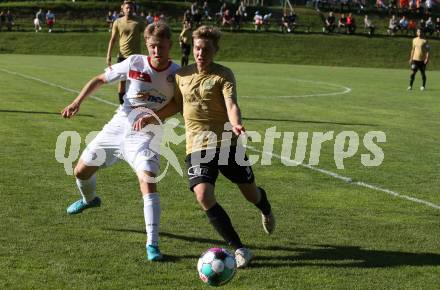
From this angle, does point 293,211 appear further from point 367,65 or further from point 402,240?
point 367,65

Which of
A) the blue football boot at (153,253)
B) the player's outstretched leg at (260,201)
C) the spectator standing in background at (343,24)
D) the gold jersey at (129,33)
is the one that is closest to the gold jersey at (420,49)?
the gold jersey at (129,33)

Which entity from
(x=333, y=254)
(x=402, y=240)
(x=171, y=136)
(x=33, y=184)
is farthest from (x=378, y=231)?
(x=171, y=136)

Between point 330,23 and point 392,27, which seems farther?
point 392,27

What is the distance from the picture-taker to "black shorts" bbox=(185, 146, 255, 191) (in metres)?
6.86

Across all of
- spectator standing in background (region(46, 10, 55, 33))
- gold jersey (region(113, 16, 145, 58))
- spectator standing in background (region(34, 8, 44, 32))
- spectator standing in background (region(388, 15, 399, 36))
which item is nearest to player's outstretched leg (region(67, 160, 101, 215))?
gold jersey (region(113, 16, 145, 58))

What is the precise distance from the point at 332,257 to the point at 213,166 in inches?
53.2

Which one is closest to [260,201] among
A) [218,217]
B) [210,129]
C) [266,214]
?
[266,214]

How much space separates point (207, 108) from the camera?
22.9 feet

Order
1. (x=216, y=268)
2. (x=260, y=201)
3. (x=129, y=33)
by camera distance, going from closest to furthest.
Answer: (x=216, y=268), (x=260, y=201), (x=129, y=33)

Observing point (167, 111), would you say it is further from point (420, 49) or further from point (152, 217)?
point (420, 49)

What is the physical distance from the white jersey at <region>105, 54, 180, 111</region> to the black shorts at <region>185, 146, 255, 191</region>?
0.74 meters

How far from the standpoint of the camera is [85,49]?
174 feet

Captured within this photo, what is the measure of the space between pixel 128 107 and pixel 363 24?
5857 centimetres

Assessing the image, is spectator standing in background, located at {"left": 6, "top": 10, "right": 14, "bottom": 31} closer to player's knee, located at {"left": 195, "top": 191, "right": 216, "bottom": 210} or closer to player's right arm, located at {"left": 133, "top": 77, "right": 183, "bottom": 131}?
player's right arm, located at {"left": 133, "top": 77, "right": 183, "bottom": 131}
